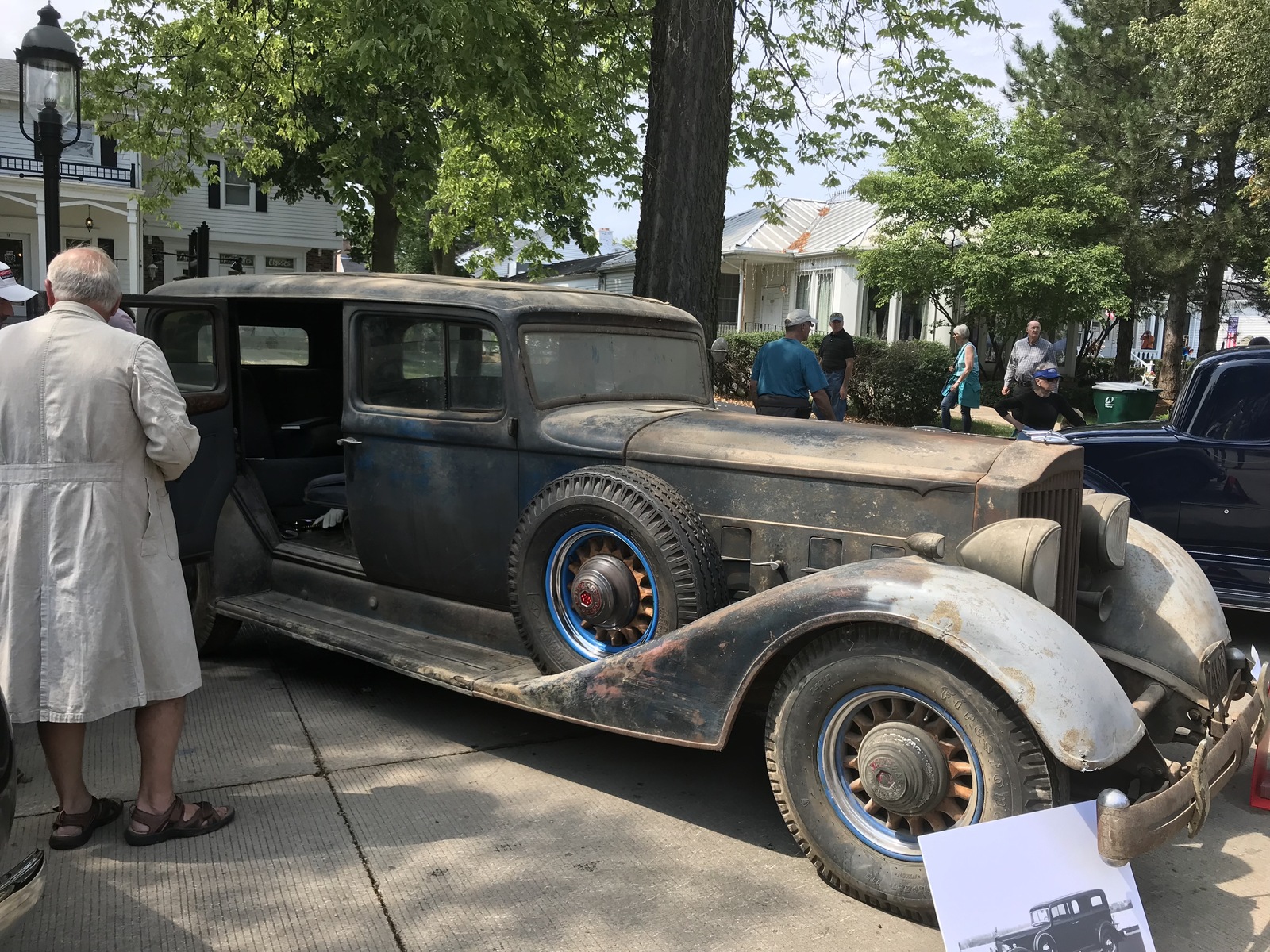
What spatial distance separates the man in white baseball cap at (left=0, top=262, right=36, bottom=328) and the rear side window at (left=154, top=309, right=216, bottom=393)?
2.09ft

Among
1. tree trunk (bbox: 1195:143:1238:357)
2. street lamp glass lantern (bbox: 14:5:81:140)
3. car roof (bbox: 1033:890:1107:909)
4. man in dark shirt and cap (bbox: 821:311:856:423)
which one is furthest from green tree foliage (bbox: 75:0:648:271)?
tree trunk (bbox: 1195:143:1238:357)

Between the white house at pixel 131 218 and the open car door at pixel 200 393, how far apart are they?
20959 mm

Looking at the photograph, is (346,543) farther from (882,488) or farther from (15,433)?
(882,488)

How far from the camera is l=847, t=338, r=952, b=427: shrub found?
53.3 ft

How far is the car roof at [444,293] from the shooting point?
429cm

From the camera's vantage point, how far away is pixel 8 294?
14.7ft

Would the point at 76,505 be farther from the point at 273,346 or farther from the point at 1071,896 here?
the point at 1071,896

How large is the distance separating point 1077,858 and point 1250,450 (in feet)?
13.2

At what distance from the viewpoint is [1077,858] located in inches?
101

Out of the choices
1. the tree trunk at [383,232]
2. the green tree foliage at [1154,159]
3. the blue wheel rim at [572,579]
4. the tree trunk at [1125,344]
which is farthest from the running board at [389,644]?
the tree trunk at [1125,344]

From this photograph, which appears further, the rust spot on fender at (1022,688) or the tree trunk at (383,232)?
the tree trunk at (383,232)

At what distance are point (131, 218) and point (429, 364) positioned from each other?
86.9 feet

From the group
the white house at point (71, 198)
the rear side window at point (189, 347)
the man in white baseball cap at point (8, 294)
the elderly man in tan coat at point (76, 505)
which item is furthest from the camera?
the white house at point (71, 198)

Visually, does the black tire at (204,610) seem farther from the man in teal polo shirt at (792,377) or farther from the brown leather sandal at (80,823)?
the man in teal polo shirt at (792,377)
